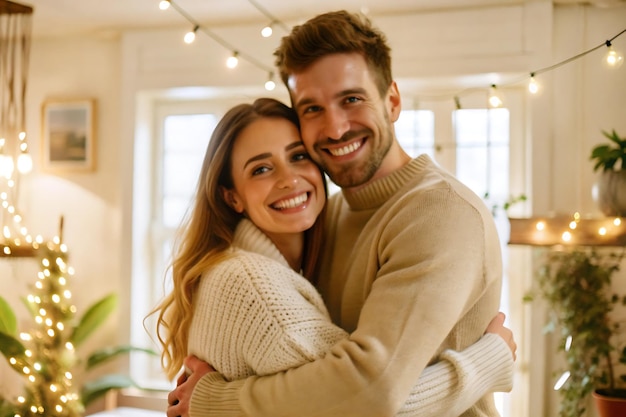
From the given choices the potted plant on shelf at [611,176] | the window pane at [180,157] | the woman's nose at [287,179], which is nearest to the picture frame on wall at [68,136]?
the window pane at [180,157]

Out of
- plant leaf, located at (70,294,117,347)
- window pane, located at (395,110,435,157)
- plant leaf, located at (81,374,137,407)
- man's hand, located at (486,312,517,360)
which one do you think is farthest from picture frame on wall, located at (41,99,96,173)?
man's hand, located at (486,312,517,360)

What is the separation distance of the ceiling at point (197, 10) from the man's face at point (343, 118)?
217cm

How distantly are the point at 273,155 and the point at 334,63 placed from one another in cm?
26

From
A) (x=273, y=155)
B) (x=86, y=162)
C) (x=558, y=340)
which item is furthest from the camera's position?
(x=86, y=162)

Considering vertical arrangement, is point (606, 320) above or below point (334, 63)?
below

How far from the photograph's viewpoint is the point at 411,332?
1.33 metres

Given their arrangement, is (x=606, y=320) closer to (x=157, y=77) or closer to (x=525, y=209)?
(x=525, y=209)

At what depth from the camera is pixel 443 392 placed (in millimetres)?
1408

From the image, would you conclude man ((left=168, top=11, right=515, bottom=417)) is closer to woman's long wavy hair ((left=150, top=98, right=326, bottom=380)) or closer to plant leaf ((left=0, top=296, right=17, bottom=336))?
woman's long wavy hair ((left=150, top=98, right=326, bottom=380))

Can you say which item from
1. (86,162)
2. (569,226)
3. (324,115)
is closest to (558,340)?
(569,226)

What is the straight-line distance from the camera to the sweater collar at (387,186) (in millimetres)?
1719

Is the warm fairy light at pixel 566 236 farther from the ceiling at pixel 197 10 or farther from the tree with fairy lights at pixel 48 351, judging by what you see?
the tree with fairy lights at pixel 48 351

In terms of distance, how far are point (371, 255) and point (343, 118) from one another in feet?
1.17

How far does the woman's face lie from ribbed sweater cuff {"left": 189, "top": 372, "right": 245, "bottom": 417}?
0.40 m
